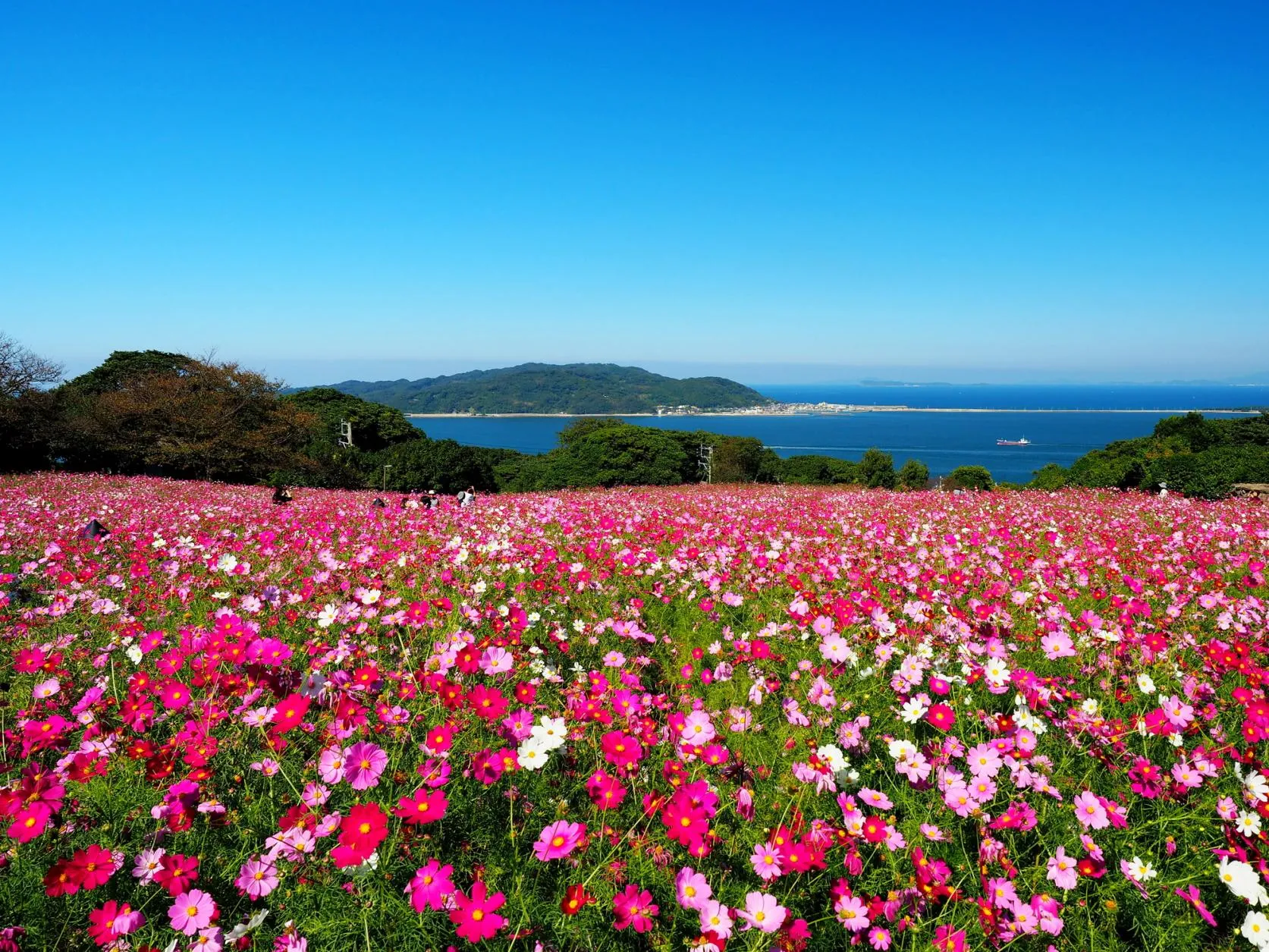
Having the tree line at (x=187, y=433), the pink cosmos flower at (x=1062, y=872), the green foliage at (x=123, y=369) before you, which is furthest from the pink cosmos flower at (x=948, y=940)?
the green foliage at (x=123, y=369)

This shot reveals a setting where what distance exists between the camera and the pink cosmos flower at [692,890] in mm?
1795

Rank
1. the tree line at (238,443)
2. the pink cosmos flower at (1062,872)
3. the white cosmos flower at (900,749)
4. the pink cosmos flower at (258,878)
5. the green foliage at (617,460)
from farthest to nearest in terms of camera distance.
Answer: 1. the green foliage at (617,460)
2. the tree line at (238,443)
3. the white cosmos flower at (900,749)
4. the pink cosmos flower at (1062,872)
5. the pink cosmos flower at (258,878)

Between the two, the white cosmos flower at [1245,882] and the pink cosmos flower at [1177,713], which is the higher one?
the pink cosmos flower at [1177,713]

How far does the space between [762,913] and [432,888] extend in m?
0.91

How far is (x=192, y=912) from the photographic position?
5.61 ft

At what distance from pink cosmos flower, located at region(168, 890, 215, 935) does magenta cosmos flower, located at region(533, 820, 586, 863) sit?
0.89 metres

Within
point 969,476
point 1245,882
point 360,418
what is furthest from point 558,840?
point 360,418

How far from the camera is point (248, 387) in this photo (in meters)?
31.2

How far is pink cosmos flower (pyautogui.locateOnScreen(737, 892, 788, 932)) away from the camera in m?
1.70

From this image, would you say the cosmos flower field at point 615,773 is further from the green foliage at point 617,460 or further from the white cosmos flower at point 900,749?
the green foliage at point 617,460

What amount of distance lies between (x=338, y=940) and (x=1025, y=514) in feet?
35.6

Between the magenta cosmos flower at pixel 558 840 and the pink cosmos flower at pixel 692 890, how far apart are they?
0.35 meters

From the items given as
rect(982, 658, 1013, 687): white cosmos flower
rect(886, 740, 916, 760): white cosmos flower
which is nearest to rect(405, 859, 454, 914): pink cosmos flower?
rect(886, 740, 916, 760): white cosmos flower

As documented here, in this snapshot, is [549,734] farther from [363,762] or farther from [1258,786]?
[1258,786]
